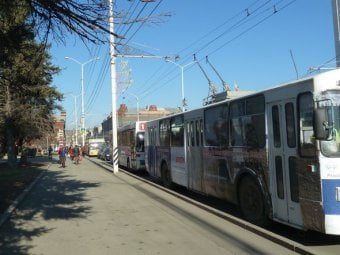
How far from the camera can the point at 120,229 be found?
1082 centimetres

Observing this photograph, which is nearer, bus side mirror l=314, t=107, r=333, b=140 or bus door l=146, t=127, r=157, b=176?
bus side mirror l=314, t=107, r=333, b=140

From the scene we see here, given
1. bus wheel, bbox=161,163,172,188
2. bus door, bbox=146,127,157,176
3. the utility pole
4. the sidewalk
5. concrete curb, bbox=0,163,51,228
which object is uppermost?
the utility pole

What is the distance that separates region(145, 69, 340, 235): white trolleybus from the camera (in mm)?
8086

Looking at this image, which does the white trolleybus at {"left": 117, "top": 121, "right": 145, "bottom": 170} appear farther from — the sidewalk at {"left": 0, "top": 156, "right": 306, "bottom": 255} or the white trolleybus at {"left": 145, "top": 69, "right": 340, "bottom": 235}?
the white trolleybus at {"left": 145, "top": 69, "right": 340, "bottom": 235}

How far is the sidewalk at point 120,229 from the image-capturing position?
8.89m

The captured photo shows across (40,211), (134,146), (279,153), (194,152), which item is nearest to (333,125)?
(279,153)

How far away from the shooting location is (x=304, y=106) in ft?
28.4

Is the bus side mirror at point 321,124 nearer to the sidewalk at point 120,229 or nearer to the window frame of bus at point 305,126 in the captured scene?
the window frame of bus at point 305,126

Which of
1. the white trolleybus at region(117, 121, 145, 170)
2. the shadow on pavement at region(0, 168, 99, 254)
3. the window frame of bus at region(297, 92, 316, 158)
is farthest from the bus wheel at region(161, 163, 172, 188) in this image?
the window frame of bus at region(297, 92, 316, 158)

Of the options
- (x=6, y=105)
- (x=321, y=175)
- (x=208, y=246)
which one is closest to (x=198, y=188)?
(x=208, y=246)

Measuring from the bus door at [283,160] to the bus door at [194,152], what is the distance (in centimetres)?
491

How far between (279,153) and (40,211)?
22.8ft

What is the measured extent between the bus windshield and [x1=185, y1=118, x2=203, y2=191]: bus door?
659 centimetres

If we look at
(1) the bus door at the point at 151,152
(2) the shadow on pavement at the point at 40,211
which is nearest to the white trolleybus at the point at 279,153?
(2) the shadow on pavement at the point at 40,211
